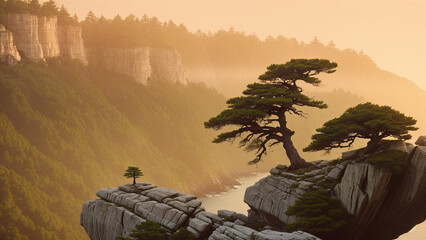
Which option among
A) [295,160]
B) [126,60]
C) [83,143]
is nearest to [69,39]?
[126,60]

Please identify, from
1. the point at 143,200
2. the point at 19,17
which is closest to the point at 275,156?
the point at 19,17

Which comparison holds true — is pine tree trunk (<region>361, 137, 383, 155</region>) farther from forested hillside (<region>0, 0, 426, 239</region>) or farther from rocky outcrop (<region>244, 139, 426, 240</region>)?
forested hillside (<region>0, 0, 426, 239</region>)

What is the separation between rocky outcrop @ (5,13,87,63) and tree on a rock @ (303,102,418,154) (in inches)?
4163

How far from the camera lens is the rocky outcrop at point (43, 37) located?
110m

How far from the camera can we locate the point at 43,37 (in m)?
118

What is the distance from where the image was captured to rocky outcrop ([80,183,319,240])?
29922mm

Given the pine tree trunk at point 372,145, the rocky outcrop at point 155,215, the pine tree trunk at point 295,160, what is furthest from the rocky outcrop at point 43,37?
the pine tree trunk at point 372,145

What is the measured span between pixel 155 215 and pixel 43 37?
103 m

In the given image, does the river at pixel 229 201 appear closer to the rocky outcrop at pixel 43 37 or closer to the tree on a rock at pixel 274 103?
the tree on a rock at pixel 274 103

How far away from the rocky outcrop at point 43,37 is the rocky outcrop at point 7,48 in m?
5.02

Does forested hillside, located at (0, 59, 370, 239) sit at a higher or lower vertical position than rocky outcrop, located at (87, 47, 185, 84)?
lower

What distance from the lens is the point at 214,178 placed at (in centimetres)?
13388

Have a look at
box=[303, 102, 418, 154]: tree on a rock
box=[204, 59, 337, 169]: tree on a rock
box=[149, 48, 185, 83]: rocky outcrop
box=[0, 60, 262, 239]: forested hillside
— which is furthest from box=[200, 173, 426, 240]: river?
box=[149, 48, 185, 83]: rocky outcrop

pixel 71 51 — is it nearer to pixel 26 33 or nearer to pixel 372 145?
pixel 26 33
